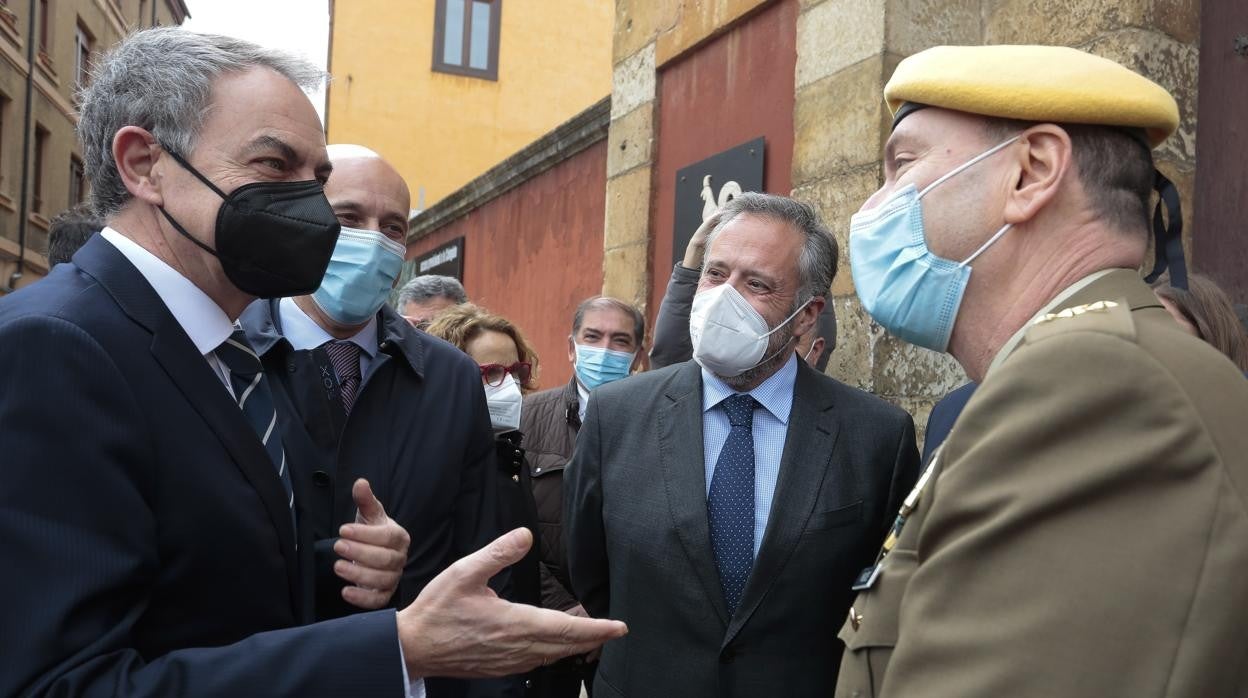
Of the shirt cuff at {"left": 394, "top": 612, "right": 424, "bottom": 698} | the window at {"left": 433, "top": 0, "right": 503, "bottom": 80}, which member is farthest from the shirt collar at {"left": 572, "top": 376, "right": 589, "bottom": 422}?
the window at {"left": 433, "top": 0, "right": 503, "bottom": 80}

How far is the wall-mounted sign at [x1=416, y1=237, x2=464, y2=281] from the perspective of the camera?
11656 mm

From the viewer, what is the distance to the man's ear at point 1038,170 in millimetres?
1496

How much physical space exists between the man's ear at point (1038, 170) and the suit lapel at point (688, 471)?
1182 mm

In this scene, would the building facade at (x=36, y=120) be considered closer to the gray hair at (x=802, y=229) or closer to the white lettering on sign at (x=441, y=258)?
the white lettering on sign at (x=441, y=258)

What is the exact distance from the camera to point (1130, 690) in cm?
98

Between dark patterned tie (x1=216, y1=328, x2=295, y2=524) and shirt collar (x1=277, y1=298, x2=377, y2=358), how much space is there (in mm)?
704

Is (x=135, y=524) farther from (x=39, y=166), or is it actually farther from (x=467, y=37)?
(x=39, y=166)

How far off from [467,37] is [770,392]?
682 inches

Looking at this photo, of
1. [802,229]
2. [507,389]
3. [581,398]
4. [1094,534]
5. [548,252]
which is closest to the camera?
[1094,534]

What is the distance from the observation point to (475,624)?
1.48m

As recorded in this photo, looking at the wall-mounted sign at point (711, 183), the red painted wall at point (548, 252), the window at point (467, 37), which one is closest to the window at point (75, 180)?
the window at point (467, 37)

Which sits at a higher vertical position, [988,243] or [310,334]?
[988,243]

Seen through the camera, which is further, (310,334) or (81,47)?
(81,47)

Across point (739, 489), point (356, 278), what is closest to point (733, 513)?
point (739, 489)
